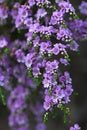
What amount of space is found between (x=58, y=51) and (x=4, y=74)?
0.41 metres

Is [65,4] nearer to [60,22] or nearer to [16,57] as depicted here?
[60,22]

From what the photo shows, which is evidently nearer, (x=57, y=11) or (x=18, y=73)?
(x=57, y=11)

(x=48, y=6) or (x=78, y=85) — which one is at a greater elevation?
(x=78, y=85)

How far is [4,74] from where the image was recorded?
7.22 ft

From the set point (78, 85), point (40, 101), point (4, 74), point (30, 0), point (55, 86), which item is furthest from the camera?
point (78, 85)

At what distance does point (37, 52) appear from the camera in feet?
6.59

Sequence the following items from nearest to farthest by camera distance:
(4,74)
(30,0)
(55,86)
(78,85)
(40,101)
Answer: (55,86)
(30,0)
(4,74)
(40,101)
(78,85)

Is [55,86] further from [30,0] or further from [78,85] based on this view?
[78,85]

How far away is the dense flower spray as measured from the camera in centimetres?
190

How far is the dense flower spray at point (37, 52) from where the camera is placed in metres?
1.90

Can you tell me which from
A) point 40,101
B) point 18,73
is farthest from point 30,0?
point 40,101

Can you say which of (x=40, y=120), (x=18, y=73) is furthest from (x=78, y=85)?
(x=18, y=73)

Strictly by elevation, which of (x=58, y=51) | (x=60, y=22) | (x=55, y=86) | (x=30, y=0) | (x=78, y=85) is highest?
(x=78, y=85)

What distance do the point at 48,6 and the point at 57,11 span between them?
0.18 feet
